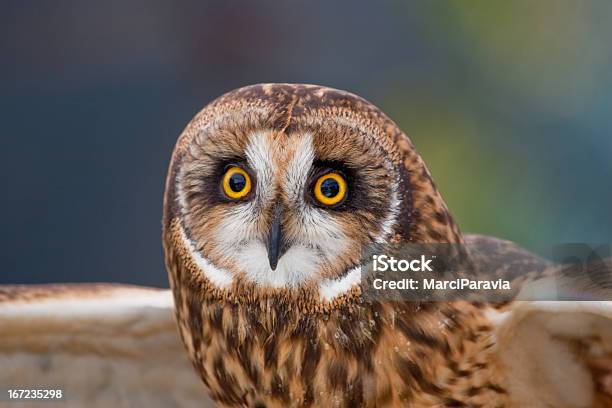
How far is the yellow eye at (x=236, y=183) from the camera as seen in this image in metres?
0.76

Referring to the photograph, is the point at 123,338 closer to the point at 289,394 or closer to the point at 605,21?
the point at 289,394

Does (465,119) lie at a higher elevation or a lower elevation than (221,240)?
higher

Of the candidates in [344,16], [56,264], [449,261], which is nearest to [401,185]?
[449,261]

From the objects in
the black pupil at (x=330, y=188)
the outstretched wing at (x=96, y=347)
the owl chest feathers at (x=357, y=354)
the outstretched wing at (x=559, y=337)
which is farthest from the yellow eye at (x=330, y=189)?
the outstretched wing at (x=96, y=347)

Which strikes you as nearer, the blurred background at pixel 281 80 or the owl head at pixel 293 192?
the owl head at pixel 293 192

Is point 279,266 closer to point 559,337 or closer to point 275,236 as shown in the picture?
point 275,236

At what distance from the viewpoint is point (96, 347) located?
108cm

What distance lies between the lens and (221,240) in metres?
0.80

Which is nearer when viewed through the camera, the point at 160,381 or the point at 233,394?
the point at 233,394

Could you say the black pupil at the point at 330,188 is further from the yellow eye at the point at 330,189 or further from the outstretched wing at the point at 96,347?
the outstretched wing at the point at 96,347

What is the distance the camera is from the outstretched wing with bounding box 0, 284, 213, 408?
104cm

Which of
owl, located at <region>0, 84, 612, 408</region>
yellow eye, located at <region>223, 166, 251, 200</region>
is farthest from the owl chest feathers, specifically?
yellow eye, located at <region>223, 166, 251, 200</region>

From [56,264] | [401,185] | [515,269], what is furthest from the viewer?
[56,264]

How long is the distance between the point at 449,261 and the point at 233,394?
0.28 m
